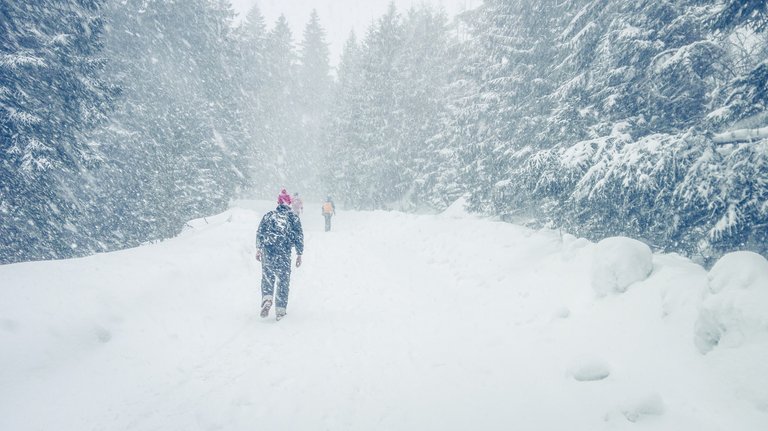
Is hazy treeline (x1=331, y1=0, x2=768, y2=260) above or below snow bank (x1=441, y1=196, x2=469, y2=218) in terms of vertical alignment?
above

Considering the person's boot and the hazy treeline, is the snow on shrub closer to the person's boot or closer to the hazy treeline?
the hazy treeline

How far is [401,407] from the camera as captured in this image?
13.8 ft

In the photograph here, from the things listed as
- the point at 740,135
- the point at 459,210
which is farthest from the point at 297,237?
the point at 459,210

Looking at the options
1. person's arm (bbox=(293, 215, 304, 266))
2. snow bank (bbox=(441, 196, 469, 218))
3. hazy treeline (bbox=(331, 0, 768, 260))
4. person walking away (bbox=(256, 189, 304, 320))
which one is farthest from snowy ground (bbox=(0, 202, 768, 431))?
snow bank (bbox=(441, 196, 469, 218))

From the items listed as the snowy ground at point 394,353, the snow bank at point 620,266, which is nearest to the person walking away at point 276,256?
the snowy ground at point 394,353

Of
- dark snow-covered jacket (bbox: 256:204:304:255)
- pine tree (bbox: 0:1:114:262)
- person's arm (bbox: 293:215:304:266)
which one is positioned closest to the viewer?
dark snow-covered jacket (bbox: 256:204:304:255)

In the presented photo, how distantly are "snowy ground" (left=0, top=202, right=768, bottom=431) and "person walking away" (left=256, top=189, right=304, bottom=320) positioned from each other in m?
0.44

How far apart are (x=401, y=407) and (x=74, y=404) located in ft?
11.3

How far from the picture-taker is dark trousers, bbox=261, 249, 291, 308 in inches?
281

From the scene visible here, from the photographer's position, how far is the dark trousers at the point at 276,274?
714 centimetres

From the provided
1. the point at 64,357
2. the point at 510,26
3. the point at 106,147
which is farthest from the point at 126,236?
the point at 510,26

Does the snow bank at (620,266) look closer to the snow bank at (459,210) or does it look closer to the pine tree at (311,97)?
the snow bank at (459,210)

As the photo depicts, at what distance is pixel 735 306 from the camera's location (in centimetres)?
363

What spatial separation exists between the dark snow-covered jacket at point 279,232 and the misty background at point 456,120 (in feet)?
17.4
